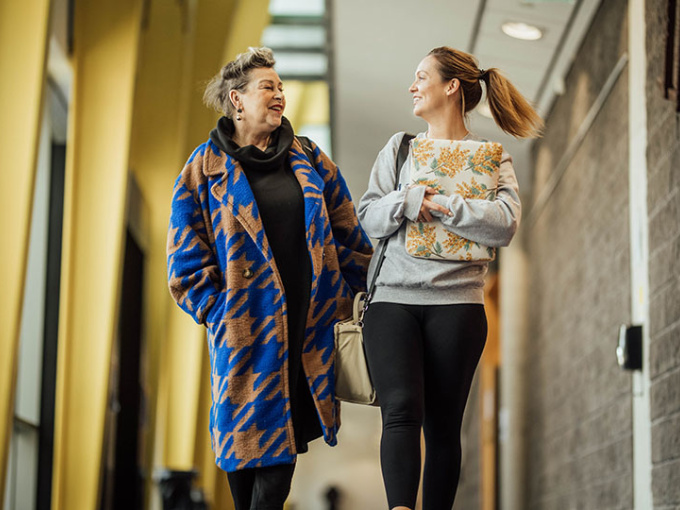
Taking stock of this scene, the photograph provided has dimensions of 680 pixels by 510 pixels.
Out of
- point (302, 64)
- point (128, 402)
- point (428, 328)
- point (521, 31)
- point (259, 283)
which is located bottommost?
point (128, 402)

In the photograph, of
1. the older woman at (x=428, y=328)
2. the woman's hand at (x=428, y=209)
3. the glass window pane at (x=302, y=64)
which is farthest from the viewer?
the glass window pane at (x=302, y=64)

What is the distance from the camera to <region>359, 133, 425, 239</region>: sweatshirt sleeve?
2590mm

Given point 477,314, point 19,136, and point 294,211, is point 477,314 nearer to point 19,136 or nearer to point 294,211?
point 294,211

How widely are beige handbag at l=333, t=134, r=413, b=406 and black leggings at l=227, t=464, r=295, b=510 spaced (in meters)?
0.24

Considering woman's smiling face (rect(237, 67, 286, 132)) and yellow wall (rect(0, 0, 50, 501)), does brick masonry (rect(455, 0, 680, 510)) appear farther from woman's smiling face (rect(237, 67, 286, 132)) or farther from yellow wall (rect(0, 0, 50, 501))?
yellow wall (rect(0, 0, 50, 501))

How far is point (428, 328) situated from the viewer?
8.43 feet

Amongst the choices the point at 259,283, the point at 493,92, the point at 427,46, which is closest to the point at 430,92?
the point at 493,92

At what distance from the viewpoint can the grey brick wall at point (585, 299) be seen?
18.1 feet

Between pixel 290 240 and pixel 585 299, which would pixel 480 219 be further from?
pixel 585 299

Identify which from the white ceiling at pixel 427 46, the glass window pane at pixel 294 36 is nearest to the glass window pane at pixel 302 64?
the glass window pane at pixel 294 36

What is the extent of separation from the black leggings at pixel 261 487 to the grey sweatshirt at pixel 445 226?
499mm

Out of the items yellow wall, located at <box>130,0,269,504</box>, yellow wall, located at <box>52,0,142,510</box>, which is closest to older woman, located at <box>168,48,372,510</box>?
yellow wall, located at <box>52,0,142,510</box>

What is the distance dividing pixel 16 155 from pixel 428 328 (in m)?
2.44

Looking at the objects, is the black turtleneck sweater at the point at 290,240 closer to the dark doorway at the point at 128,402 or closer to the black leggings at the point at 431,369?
the black leggings at the point at 431,369
